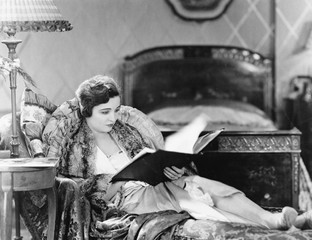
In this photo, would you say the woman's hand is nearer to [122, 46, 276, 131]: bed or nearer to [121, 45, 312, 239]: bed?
[121, 45, 312, 239]: bed

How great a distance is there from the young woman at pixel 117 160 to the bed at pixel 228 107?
3.25 ft

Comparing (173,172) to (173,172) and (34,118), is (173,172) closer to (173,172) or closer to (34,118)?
(173,172)

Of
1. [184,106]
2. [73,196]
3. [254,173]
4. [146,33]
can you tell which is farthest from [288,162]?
[73,196]

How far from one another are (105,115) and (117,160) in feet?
0.86

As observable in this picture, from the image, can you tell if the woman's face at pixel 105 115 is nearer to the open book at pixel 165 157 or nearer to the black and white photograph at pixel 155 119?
the black and white photograph at pixel 155 119

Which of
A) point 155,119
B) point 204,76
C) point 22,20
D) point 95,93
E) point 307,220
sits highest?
point 22,20

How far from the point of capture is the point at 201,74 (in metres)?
5.94

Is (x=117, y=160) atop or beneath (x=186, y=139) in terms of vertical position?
beneath

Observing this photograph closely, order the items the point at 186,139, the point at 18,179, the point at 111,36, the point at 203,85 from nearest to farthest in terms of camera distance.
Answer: the point at 18,179, the point at 186,139, the point at 111,36, the point at 203,85

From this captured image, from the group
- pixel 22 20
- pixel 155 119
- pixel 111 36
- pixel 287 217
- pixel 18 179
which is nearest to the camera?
pixel 287 217

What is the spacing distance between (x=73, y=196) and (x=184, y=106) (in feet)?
6.67

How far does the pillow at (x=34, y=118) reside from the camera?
4.19 metres

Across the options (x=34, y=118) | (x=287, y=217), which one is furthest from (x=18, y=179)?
(x=287, y=217)

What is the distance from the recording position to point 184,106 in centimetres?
584
